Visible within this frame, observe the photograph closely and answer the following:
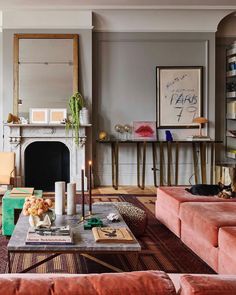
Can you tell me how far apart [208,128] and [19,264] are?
520 cm

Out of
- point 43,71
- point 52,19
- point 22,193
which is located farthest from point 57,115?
point 22,193

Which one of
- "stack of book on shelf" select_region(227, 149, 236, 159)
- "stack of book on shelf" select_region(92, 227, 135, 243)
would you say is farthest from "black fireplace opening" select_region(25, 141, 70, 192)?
"stack of book on shelf" select_region(92, 227, 135, 243)

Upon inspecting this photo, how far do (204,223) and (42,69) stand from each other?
497 centimetres

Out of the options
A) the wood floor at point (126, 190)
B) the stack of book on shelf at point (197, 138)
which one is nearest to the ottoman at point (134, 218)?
the wood floor at point (126, 190)

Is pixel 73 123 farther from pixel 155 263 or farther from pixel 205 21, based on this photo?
pixel 155 263

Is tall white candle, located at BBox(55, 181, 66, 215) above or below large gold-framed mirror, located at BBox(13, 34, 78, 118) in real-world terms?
below

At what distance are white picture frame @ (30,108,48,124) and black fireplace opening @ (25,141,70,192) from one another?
44 cm

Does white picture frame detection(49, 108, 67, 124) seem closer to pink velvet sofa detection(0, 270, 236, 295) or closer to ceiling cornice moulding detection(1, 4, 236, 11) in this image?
ceiling cornice moulding detection(1, 4, 236, 11)

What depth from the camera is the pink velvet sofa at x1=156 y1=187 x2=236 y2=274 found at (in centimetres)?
304

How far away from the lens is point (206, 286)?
1.24 metres

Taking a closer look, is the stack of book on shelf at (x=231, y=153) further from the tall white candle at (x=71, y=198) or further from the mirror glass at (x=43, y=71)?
the tall white candle at (x=71, y=198)

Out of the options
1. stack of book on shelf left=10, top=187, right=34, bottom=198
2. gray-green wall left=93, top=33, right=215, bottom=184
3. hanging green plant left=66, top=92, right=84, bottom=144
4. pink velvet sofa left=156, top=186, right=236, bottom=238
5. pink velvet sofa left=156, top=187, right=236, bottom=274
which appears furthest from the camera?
gray-green wall left=93, top=33, right=215, bottom=184

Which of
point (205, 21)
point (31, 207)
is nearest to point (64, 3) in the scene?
point (205, 21)

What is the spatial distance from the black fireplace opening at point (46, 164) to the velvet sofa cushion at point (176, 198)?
3.30m
